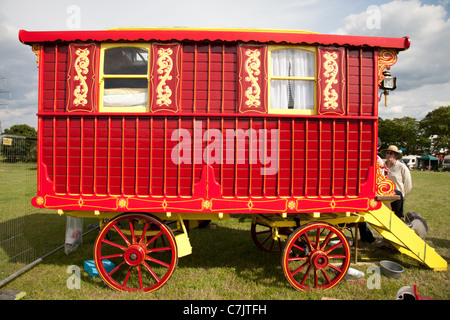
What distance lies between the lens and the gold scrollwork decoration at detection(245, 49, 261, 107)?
3.90 metres

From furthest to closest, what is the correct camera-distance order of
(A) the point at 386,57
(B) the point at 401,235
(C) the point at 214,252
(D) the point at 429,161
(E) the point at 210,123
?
(D) the point at 429,161, (C) the point at 214,252, (B) the point at 401,235, (A) the point at 386,57, (E) the point at 210,123

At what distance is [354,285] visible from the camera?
429cm

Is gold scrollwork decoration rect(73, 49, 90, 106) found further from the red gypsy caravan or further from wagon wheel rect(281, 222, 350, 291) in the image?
wagon wheel rect(281, 222, 350, 291)

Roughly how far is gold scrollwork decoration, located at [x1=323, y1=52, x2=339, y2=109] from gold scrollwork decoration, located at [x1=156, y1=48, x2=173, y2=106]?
243 centimetres

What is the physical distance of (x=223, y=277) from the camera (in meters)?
4.53

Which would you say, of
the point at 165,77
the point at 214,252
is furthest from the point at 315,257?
the point at 165,77

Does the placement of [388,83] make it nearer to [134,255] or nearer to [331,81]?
[331,81]

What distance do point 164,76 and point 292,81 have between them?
203 cm

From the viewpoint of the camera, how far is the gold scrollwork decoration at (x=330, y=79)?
3.96m

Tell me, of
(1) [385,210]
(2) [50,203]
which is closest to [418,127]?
(1) [385,210]

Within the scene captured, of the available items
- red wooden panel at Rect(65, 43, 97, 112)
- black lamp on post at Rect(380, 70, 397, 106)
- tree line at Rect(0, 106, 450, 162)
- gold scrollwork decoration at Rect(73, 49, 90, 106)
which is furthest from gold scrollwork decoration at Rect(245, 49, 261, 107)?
tree line at Rect(0, 106, 450, 162)

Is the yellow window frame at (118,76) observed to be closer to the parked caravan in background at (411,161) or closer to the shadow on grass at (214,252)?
the shadow on grass at (214,252)

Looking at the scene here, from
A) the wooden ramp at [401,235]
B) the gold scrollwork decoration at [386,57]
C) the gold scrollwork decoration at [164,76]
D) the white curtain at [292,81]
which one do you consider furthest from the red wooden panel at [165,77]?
the wooden ramp at [401,235]

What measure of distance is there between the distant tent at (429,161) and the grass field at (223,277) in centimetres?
4991
